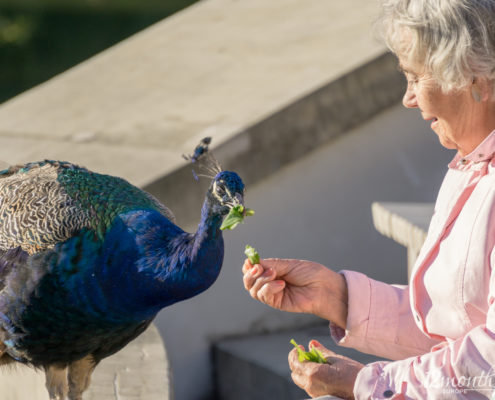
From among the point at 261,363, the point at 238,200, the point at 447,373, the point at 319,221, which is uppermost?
the point at 238,200

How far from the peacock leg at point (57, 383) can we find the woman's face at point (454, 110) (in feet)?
5.76

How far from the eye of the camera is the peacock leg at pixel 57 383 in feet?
10.5

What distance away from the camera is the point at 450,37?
72.4 inches

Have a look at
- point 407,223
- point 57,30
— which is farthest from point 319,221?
point 57,30

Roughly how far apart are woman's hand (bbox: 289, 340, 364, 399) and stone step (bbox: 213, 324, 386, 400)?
190 centimetres

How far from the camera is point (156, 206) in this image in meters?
3.15

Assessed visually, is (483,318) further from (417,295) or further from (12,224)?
(12,224)

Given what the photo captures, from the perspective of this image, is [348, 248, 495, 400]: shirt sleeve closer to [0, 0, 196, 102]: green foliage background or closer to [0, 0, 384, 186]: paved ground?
[0, 0, 384, 186]: paved ground

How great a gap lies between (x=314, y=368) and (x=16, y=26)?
930 centimetres

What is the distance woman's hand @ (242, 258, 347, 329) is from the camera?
87.2 inches

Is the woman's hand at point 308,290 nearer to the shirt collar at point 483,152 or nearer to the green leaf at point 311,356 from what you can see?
the green leaf at point 311,356

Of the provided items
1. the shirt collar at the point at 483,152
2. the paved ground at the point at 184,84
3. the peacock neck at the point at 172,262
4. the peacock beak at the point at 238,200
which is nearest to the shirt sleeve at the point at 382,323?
the shirt collar at the point at 483,152

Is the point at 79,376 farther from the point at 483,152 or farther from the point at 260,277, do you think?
the point at 483,152

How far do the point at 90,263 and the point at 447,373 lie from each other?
1.37 m
